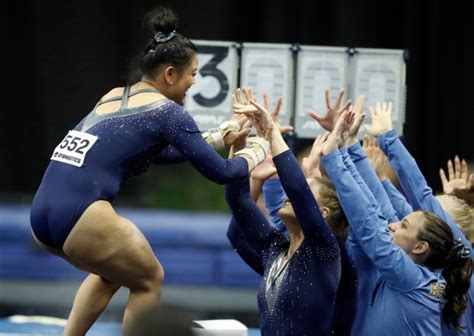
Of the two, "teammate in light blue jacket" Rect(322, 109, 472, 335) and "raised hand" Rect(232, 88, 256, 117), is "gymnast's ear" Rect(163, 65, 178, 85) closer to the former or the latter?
"raised hand" Rect(232, 88, 256, 117)

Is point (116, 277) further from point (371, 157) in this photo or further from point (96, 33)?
point (96, 33)

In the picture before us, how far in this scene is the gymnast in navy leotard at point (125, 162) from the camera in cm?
312

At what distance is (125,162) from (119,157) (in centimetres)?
3

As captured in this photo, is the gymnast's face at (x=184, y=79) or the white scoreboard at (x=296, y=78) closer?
the gymnast's face at (x=184, y=79)

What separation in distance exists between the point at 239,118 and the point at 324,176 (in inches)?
13.1

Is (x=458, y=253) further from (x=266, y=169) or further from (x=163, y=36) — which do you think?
(x=163, y=36)

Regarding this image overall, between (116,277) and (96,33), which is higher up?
(96,33)

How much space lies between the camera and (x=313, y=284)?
2873 millimetres

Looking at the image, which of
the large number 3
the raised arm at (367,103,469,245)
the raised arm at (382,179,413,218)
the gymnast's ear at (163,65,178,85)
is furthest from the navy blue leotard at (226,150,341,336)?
the large number 3

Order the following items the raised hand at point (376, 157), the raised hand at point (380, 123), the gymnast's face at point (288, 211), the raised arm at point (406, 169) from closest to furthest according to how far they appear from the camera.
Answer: the gymnast's face at point (288, 211)
the raised arm at point (406, 169)
the raised hand at point (380, 123)
the raised hand at point (376, 157)

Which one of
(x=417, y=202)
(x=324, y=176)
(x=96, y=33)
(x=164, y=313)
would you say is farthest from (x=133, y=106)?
(x=96, y=33)

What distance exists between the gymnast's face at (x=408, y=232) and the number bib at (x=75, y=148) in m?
0.95

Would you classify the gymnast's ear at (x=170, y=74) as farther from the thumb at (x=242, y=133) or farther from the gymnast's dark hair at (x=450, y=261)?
the gymnast's dark hair at (x=450, y=261)

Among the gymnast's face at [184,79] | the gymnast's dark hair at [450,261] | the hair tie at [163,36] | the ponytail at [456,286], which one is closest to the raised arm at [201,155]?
the gymnast's face at [184,79]
